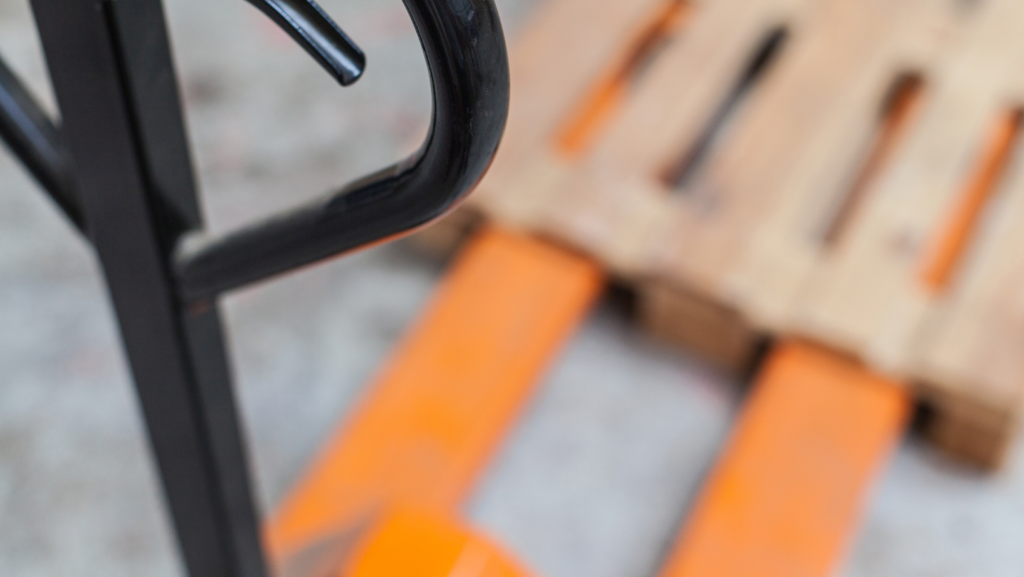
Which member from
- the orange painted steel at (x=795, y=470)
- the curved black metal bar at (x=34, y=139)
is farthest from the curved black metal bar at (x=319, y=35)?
the orange painted steel at (x=795, y=470)

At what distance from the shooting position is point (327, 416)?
71.1 inches

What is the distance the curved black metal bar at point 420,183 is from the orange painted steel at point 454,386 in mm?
847

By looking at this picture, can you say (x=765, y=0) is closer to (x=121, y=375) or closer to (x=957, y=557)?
(x=957, y=557)

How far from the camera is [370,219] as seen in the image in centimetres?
64

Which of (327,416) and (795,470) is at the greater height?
(795,470)

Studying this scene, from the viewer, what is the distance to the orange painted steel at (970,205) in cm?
185

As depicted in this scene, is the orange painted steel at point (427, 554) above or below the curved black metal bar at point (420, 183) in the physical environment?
below

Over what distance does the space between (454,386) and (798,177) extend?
0.75 meters

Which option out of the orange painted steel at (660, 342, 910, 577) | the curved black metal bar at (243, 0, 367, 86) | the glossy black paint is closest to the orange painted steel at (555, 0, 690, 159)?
the orange painted steel at (660, 342, 910, 577)

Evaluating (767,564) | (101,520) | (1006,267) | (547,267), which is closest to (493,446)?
(547,267)

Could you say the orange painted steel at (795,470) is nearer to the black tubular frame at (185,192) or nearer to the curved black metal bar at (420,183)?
the black tubular frame at (185,192)

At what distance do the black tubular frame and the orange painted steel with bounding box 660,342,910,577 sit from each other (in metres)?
0.83

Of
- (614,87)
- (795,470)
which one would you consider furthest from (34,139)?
(614,87)

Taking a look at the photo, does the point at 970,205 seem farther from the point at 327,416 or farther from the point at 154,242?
the point at 154,242
